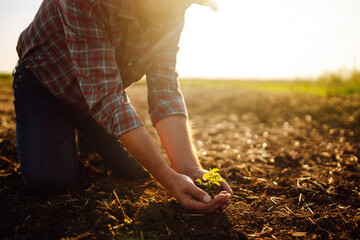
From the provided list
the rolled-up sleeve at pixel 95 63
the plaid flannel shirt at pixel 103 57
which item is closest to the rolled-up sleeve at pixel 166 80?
the plaid flannel shirt at pixel 103 57

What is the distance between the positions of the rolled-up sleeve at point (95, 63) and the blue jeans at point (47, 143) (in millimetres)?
715

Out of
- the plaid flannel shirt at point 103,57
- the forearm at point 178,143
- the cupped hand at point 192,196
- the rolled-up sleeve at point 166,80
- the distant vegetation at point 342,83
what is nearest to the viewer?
the cupped hand at point 192,196

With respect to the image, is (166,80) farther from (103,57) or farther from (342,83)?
(342,83)

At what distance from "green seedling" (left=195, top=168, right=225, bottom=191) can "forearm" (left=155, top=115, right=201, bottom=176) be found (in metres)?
0.12

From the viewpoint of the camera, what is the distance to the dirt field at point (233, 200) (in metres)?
1.57

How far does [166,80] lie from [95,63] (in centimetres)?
62

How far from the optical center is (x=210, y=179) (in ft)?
5.77

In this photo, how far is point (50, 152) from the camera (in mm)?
2164

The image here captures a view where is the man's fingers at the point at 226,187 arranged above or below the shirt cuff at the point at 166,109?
below

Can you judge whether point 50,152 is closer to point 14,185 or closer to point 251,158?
point 14,185

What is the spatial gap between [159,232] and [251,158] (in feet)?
5.59

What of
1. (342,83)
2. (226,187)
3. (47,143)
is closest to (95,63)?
(47,143)

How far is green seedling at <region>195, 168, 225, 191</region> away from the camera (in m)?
1.73

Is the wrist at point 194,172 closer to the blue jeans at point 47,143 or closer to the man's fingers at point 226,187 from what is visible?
the man's fingers at point 226,187
